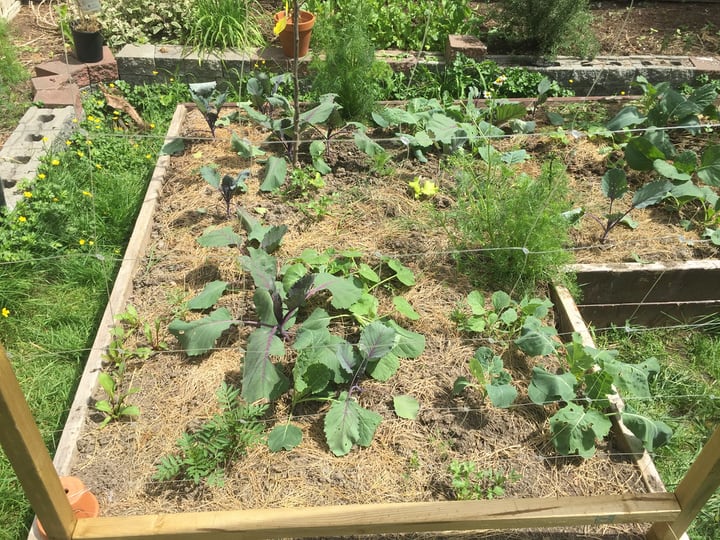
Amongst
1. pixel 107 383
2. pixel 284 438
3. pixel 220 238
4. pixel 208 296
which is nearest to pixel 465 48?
pixel 220 238

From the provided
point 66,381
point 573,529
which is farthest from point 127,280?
point 573,529

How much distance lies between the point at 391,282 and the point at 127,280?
1352 millimetres

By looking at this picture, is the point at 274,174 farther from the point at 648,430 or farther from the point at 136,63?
the point at 648,430

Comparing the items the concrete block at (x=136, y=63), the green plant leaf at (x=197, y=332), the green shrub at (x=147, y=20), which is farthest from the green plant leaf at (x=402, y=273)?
the green shrub at (x=147, y=20)

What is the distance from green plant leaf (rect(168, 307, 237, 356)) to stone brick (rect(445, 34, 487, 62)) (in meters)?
3.26

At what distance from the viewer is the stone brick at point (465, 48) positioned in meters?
4.98

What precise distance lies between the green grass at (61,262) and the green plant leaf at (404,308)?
1.38 m

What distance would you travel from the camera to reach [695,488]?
212 cm

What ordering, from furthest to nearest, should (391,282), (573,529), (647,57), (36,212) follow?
(647,57), (36,212), (391,282), (573,529)

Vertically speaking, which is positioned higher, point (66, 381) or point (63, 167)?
point (63, 167)

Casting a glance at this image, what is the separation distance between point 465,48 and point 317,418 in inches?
138

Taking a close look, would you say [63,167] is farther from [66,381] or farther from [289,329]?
[289,329]

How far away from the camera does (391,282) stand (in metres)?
3.24

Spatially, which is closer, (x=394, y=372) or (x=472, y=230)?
(x=394, y=372)
